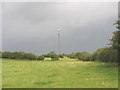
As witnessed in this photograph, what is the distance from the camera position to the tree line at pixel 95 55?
38562 mm

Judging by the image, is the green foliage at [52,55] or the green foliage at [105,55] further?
the green foliage at [52,55]

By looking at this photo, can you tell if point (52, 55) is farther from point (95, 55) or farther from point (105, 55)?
point (105, 55)

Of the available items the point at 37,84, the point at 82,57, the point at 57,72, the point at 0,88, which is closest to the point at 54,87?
the point at 37,84

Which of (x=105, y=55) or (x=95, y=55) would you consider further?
(x=95, y=55)

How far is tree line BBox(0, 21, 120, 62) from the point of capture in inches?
1518

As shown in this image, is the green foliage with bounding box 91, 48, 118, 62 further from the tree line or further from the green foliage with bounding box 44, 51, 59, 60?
the green foliage with bounding box 44, 51, 59, 60

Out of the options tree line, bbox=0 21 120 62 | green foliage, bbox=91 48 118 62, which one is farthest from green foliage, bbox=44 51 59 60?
green foliage, bbox=91 48 118 62

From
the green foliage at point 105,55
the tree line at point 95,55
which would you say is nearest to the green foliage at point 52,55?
the tree line at point 95,55

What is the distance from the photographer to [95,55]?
52.8m

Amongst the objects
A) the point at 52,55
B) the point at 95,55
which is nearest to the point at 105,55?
the point at 95,55

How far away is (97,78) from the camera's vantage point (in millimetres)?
28516

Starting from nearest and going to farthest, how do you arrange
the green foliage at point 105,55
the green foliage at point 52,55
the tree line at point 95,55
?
the tree line at point 95,55 < the green foliage at point 105,55 < the green foliage at point 52,55

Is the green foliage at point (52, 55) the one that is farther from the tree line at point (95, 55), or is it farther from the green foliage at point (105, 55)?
the green foliage at point (105, 55)

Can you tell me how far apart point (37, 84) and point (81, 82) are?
337cm
